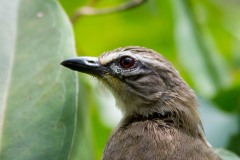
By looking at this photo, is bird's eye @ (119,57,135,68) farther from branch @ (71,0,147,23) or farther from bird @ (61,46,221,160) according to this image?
branch @ (71,0,147,23)

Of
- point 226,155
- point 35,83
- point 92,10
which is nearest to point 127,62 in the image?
point 92,10

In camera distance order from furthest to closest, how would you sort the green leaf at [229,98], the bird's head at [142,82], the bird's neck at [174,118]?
the bird's head at [142,82] → the green leaf at [229,98] → the bird's neck at [174,118]

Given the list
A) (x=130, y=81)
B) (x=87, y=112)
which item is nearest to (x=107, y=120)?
(x=130, y=81)

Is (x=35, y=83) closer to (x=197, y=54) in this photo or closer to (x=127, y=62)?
(x=127, y=62)

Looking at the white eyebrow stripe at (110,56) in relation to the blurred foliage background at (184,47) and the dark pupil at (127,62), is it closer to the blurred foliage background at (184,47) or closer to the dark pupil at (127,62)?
the dark pupil at (127,62)

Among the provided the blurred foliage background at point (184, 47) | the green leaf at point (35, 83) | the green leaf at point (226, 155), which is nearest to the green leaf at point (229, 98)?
the blurred foliage background at point (184, 47)

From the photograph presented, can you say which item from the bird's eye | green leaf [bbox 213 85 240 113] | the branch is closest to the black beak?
the bird's eye
